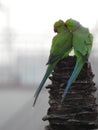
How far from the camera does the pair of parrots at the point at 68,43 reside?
1.22 metres

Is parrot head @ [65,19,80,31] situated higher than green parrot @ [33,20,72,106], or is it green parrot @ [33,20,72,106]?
parrot head @ [65,19,80,31]

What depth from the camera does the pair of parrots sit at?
122 centimetres

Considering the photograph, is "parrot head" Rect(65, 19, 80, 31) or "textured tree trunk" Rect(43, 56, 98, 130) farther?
"parrot head" Rect(65, 19, 80, 31)

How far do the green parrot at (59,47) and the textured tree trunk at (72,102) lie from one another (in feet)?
0.08

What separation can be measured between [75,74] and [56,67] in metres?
0.09

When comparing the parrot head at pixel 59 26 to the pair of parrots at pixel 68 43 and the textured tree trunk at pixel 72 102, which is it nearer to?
the pair of parrots at pixel 68 43

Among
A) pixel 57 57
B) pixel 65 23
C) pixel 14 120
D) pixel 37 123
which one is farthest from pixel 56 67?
pixel 14 120

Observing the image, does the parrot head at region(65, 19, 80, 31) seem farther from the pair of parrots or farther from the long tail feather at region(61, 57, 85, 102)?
the long tail feather at region(61, 57, 85, 102)

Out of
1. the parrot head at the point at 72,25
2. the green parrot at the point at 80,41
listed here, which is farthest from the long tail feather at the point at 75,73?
the parrot head at the point at 72,25

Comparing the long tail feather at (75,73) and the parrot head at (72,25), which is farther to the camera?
the parrot head at (72,25)

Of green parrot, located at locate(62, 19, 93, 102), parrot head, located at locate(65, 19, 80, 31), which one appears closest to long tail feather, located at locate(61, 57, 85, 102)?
green parrot, located at locate(62, 19, 93, 102)

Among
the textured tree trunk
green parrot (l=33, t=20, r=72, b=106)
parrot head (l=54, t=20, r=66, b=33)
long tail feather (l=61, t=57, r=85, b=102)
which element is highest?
parrot head (l=54, t=20, r=66, b=33)

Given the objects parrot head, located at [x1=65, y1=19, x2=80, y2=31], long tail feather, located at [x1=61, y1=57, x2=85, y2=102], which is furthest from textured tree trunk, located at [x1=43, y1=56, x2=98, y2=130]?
parrot head, located at [x1=65, y1=19, x2=80, y2=31]

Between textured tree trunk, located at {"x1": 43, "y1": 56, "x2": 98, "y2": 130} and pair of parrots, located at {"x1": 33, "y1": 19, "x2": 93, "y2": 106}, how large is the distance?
3cm
